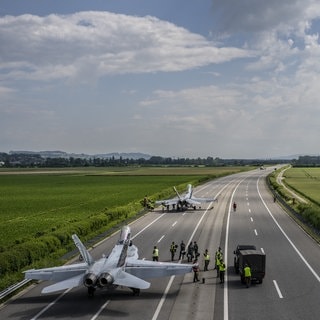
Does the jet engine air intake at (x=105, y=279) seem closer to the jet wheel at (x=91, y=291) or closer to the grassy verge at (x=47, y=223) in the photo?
the jet wheel at (x=91, y=291)

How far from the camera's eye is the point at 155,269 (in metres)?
28.4

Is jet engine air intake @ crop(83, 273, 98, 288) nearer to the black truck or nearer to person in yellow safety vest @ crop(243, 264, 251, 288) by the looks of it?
person in yellow safety vest @ crop(243, 264, 251, 288)

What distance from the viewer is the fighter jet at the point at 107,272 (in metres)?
26.4

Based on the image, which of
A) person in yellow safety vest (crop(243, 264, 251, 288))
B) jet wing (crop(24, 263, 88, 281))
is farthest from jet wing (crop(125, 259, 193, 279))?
person in yellow safety vest (crop(243, 264, 251, 288))

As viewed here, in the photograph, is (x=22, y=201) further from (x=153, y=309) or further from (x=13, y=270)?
(x=153, y=309)

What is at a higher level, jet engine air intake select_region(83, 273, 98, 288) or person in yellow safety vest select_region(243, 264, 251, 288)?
jet engine air intake select_region(83, 273, 98, 288)

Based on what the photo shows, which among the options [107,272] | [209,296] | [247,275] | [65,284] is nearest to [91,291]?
[65,284]

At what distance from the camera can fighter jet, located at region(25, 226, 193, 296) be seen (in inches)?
1038

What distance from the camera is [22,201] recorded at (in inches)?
3691

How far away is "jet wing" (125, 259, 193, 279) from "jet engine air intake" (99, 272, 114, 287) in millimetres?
2793

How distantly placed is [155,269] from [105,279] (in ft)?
11.4

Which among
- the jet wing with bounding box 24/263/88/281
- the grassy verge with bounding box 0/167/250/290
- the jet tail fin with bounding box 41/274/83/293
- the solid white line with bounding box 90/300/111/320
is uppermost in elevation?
the jet wing with bounding box 24/263/88/281

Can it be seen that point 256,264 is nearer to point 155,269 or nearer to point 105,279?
point 155,269

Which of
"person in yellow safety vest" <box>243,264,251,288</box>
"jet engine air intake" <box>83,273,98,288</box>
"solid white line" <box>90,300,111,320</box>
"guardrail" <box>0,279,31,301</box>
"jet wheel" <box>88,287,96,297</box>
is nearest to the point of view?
"solid white line" <box>90,300,111,320</box>
